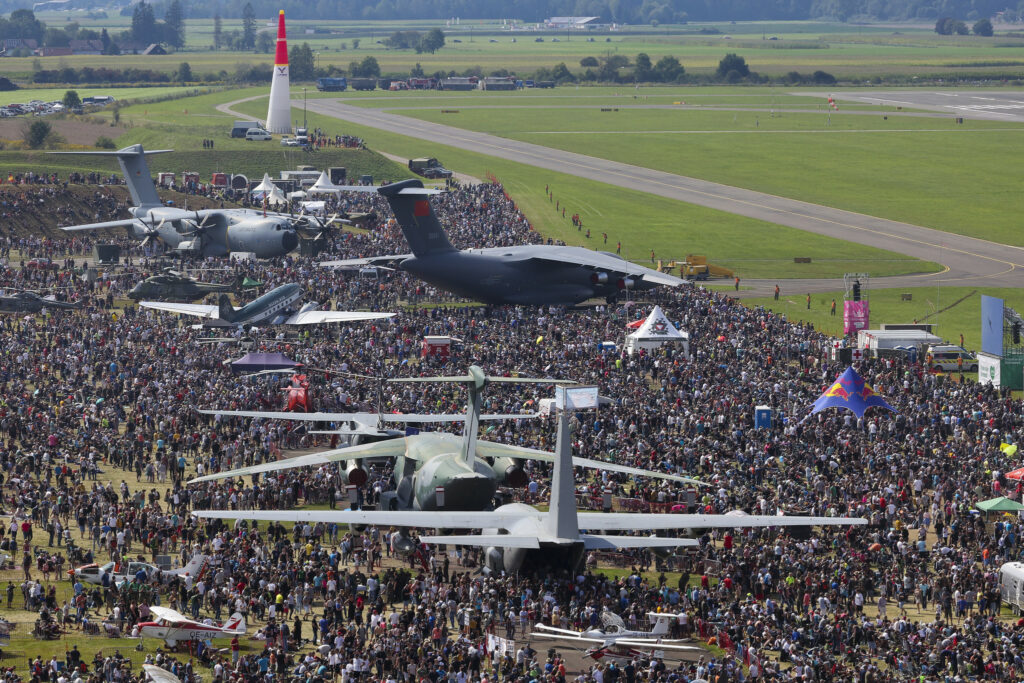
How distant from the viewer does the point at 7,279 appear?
86.6 metres

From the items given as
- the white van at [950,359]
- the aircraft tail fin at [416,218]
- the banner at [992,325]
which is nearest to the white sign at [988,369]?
the banner at [992,325]

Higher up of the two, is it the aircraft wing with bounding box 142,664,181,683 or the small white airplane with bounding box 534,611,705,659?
the aircraft wing with bounding box 142,664,181,683

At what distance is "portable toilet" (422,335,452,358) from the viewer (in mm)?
66250

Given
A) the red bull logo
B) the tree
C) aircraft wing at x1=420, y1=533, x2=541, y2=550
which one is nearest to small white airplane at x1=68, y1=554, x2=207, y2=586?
aircraft wing at x1=420, y1=533, x2=541, y2=550

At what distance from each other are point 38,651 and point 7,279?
190 feet

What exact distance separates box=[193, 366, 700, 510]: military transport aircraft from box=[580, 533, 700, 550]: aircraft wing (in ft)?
16.8

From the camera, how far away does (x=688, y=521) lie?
35938 mm

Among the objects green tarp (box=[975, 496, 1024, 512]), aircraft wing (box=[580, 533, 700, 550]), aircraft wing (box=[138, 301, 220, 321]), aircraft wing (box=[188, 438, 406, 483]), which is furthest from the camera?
aircraft wing (box=[138, 301, 220, 321])

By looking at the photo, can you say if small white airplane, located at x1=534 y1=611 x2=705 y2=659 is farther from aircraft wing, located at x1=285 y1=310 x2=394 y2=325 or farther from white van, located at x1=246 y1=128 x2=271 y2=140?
white van, located at x1=246 y1=128 x2=271 y2=140

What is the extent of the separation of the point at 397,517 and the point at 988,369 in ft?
121

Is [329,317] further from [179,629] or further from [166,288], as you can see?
[179,629]

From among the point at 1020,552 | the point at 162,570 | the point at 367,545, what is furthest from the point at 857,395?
the point at 162,570

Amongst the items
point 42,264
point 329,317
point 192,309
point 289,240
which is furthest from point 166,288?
point 329,317

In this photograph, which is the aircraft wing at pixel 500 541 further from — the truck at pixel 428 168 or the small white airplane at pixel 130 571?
the truck at pixel 428 168
